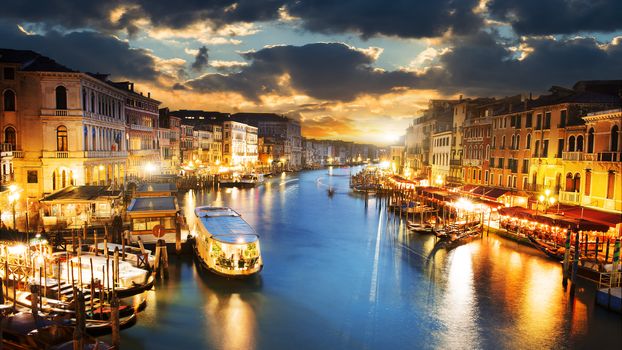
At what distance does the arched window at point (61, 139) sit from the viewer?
2992 centimetres

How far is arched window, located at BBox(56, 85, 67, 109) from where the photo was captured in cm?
2955

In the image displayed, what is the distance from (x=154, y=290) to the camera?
1716 cm

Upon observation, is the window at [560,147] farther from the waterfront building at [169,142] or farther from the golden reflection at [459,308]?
the waterfront building at [169,142]

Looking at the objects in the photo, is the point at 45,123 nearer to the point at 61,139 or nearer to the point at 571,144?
the point at 61,139

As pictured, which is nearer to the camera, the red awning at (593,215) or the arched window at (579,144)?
the red awning at (593,215)

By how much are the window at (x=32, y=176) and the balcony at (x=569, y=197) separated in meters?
33.0

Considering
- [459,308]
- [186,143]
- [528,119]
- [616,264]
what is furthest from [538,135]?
[186,143]

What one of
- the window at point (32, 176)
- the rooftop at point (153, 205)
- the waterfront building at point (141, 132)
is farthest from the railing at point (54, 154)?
the waterfront building at point (141, 132)

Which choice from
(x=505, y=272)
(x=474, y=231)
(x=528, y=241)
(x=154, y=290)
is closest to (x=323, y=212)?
(x=474, y=231)

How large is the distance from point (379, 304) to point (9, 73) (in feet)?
89.0

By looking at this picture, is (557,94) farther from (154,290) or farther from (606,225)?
(154,290)

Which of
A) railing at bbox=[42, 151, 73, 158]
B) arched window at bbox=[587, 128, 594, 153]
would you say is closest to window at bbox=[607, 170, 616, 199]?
arched window at bbox=[587, 128, 594, 153]

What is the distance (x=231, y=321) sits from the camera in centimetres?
1471

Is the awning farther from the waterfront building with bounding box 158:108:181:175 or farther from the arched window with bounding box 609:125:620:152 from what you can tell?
the waterfront building with bounding box 158:108:181:175
